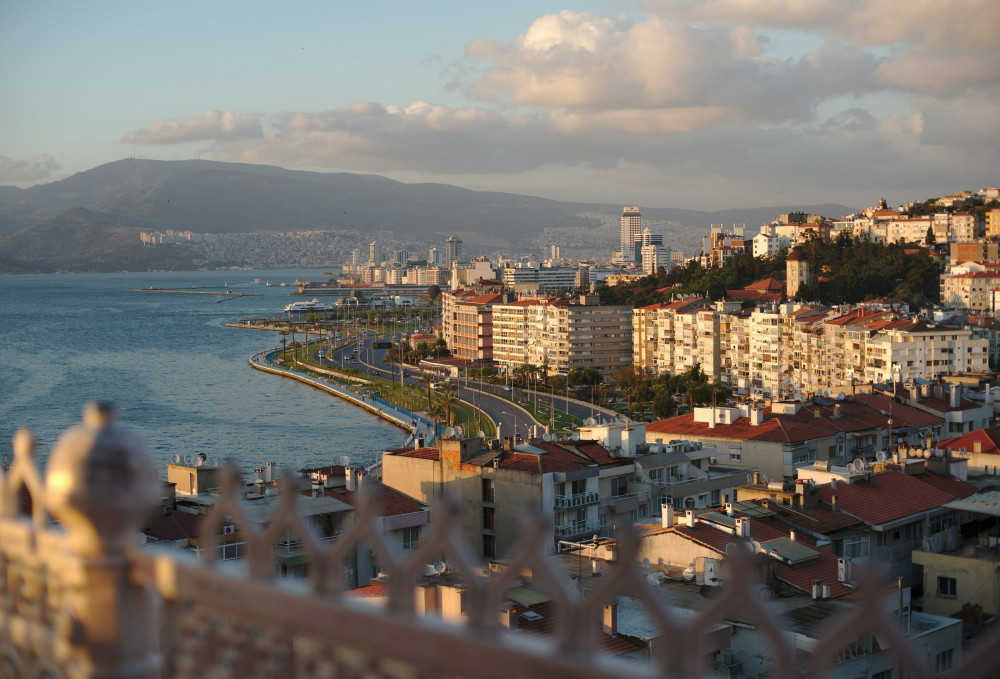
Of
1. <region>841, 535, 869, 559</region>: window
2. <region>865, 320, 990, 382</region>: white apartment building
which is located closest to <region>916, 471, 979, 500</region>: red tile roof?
<region>841, 535, 869, 559</region>: window

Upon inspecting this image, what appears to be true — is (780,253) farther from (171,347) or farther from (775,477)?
(775,477)

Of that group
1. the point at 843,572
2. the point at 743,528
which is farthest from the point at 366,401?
the point at 843,572

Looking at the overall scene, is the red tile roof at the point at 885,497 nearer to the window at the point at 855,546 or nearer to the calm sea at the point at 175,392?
the window at the point at 855,546

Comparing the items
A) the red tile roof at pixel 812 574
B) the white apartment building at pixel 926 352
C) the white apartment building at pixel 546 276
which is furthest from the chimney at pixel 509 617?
the white apartment building at pixel 546 276

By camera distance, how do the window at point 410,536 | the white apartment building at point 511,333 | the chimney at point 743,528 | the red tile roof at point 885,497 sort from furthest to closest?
the white apartment building at point 511,333
the red tile roof at point 885,497
the window at point 410,536
the chimney at point 743,528

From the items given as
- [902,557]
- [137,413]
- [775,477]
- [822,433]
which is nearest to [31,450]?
[902,557]
